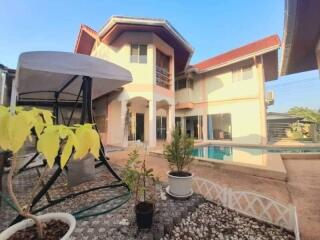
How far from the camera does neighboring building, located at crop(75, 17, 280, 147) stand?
36.9 ft

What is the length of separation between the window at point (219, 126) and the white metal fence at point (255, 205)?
11.9m

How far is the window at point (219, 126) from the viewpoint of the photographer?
14.6 m

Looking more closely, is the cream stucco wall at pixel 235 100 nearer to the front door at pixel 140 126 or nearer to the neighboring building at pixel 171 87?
the neighboring building at pixel 171 87

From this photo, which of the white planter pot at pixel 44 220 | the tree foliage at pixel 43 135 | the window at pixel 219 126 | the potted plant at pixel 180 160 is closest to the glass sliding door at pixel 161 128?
the window at pixel 219 126

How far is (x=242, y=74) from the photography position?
14031 millimetres

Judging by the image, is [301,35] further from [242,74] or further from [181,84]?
[181,84]

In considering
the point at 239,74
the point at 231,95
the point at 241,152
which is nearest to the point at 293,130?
the point at 231,95

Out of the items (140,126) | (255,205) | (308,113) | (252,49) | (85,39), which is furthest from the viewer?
(308,113)

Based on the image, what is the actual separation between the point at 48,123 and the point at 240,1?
1709 cm

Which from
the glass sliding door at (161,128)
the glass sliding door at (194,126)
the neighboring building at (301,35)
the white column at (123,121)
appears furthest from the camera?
the glass sliding door at (194,126)

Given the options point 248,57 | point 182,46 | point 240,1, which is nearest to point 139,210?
point 182,46

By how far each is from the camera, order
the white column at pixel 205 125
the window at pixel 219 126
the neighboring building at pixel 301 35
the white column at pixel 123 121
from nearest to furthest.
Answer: the neighboring building at pixel 301 35, the white column at pixel 123 121, the window at pixel 219 126, the white column at pixel 205 125

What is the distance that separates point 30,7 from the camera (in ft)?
36.7

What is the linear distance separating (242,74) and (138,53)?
8.03 m
